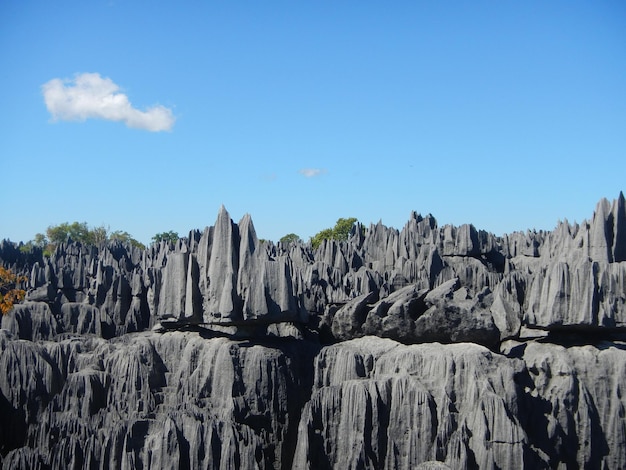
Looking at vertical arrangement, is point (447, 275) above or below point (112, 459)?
above

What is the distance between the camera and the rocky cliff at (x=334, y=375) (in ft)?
82.3

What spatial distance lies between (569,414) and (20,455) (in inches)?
753

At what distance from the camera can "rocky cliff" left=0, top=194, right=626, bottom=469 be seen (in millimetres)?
25094

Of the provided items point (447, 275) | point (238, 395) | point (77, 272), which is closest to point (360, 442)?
point (238, 395)

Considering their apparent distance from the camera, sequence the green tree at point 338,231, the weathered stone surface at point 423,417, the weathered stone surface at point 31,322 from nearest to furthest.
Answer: the weathered stone surface at point 423,417, the weathered stone surface at point 31,322, the green tree at point 338,231

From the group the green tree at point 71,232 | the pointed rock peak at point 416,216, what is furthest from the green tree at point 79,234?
the pointed rock peak at point 416,216

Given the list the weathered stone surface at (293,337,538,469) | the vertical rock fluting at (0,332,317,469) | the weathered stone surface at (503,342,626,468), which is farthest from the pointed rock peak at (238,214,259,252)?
the weathered stone surface at (503,342,626,468)

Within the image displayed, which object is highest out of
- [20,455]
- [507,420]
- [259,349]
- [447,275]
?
[447,275]

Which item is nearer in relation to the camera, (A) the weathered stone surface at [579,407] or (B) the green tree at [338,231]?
(A) the weathered stone surface at [579,407]

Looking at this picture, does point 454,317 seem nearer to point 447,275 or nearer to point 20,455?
point 447,275

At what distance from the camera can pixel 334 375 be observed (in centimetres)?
2758

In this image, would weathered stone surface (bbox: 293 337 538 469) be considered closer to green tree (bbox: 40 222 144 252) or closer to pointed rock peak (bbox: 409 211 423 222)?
pointed rock peak (bbox: 409 211 423 222)

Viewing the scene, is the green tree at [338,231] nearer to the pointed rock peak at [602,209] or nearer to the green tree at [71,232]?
the green tree at [71,232]

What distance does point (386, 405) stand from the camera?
83.6 feet
